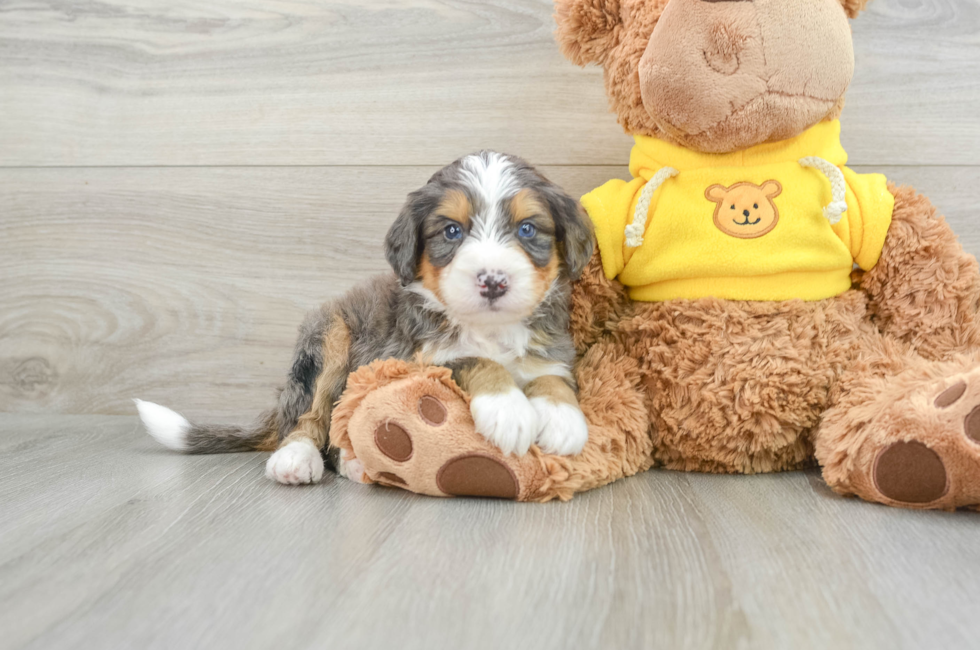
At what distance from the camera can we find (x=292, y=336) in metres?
2.51

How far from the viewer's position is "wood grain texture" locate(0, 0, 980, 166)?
2.17m

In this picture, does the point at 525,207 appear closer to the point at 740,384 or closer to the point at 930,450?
the point at 740,384

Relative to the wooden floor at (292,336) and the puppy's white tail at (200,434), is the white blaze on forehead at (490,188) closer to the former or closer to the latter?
the wooden floor at (292,336)

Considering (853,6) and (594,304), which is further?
(594,304)

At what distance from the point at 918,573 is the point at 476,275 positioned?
91 centimetres

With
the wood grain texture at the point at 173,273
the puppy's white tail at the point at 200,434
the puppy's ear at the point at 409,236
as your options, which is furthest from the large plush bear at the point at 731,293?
the wood grain texture at the point at 173,273

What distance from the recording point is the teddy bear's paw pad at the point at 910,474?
55.4 inches

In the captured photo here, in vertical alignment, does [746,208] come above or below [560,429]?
above

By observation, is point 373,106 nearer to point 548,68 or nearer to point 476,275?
point 548,68

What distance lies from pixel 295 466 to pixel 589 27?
1.23m

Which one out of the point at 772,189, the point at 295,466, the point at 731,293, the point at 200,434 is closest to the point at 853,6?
the point at 772,189

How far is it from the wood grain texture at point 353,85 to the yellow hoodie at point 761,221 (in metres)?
0.53

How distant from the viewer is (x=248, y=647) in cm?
98

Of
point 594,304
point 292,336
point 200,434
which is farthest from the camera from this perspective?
point 292,336
